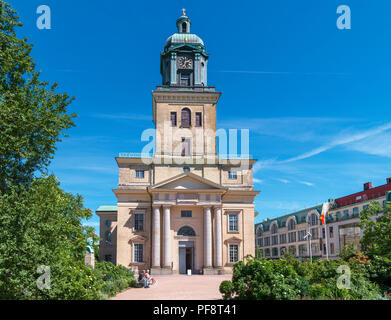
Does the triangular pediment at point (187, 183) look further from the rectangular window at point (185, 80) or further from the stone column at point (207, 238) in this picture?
the rectangular window at point (185, 80)

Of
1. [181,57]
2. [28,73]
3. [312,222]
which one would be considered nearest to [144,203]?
[181,57]

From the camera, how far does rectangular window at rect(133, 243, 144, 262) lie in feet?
166

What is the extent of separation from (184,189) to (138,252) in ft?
31.9

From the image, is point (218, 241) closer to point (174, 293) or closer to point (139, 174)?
point (139, 174)

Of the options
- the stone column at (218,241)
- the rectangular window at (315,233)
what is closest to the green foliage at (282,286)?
the stone column at (218,241)

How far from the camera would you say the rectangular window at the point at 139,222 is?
51531mm

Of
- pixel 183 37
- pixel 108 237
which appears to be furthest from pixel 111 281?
pixel 183 37

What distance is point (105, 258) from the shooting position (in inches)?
2484

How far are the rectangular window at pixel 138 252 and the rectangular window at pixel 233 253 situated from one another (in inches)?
428

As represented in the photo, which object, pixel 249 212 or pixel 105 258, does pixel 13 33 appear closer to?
pixel 249 212

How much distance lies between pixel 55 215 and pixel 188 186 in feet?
106

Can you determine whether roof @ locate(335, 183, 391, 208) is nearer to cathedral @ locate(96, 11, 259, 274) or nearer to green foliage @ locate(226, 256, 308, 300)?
cathedral @ locate(96, 11, 259, 274)

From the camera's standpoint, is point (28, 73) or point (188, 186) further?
point (188, 186)

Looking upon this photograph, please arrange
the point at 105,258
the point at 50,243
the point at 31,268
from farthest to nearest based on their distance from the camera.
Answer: the point at 105,258 < the point at 50,243 < the point at 31,268
